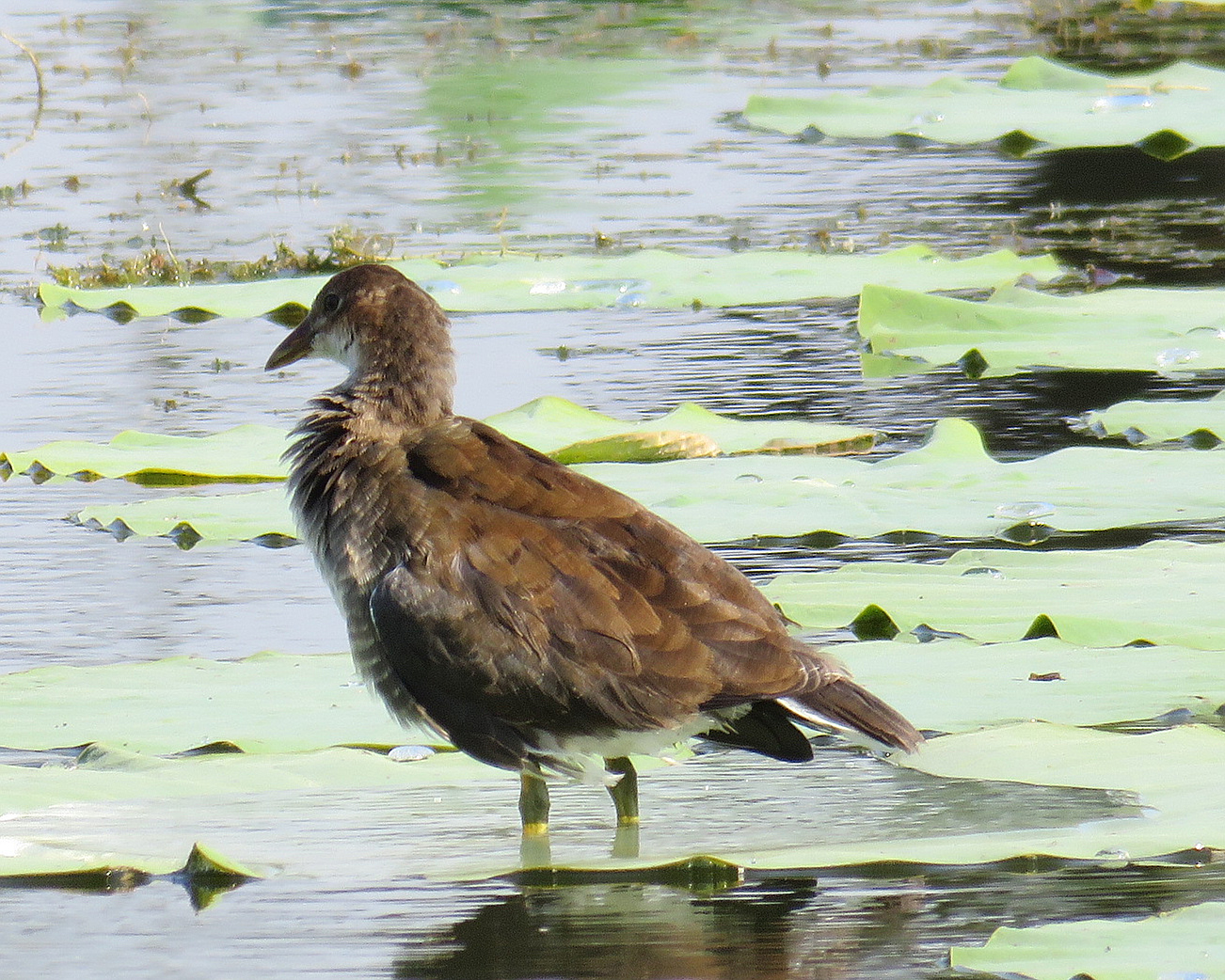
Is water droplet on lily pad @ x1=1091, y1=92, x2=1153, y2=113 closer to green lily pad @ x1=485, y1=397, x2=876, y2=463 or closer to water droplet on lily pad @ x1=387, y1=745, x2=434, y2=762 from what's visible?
green lily pad @ x1=485, y1=397, x2=876, y2=463

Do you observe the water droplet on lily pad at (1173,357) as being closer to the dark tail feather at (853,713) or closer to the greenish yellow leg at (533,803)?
the dark tail feather at (853,713)

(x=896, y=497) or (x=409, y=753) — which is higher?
(x=896, y=497)

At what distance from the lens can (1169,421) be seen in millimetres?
5281

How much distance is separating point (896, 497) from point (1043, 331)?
1.70m

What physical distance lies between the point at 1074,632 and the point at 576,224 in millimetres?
4927

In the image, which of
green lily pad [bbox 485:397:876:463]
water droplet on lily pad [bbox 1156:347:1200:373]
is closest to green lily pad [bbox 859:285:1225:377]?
water droplet on lily pad [bbox 1156:347:1200:373]

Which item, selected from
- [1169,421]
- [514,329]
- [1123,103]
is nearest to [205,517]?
[1169,421]

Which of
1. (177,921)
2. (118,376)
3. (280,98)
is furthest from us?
(280,98)

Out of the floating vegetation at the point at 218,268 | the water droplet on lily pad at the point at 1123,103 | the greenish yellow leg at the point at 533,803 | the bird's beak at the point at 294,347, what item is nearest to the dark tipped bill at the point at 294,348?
the bird's beak at the point at 294,347

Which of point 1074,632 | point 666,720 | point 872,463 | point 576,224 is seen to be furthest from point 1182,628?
point 576,224

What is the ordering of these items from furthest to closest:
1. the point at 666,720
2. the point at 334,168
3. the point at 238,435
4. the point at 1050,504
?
the point at 334,168 → the point at 238,435 → the point at 1050,504 → the point at 666,720

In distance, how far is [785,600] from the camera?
162 inches

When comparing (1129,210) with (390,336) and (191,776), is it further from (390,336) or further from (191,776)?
(191,776)

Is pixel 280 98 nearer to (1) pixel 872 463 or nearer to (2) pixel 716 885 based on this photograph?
(1) pixel 872 463
